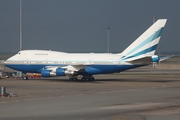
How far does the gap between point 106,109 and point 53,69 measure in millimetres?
29548

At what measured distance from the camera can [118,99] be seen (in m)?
32.3

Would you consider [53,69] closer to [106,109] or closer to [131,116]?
[106,109]

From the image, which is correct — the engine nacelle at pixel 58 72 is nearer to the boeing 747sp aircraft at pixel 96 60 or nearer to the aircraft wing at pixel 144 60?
the boeing 747sp aircraft at pixel 96 60

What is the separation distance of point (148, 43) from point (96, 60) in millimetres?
6853

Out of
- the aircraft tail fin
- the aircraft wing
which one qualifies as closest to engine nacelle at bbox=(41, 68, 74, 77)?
the aircraft tail fin

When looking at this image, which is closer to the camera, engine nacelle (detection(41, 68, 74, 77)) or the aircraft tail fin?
the aircraft tail fin

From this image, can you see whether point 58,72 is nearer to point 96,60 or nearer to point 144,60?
point 96,60

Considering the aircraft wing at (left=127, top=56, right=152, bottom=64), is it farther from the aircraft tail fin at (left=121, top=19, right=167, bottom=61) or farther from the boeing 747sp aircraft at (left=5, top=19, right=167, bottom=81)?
the aircraft tail fin at (left=121, top=19, right=167, bottom=61)

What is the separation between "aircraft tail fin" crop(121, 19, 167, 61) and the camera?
53.4m

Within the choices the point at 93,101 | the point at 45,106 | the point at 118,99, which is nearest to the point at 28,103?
the point at 45,106

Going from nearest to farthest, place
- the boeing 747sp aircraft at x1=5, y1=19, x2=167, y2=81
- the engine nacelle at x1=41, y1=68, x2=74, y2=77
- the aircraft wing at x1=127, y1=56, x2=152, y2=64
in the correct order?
the aircraft wing at x1=127, y1=56, x2=152, y2=64 → the boeing 747sp aircraft at x1=5, y1=19, x2=167, y2=81 → the engine nacelle at x1=41, y1=68, x2=74, y2=77

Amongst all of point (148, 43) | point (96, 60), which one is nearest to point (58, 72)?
point (96, 60)

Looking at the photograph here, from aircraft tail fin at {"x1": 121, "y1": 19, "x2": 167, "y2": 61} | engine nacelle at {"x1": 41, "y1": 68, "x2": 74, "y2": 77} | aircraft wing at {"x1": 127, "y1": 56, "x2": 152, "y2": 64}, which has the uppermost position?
aircraft tail fin at {"x1": 121, "y1": 19, "x2": 167, "y2": 61}

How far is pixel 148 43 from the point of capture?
53.5 metres
